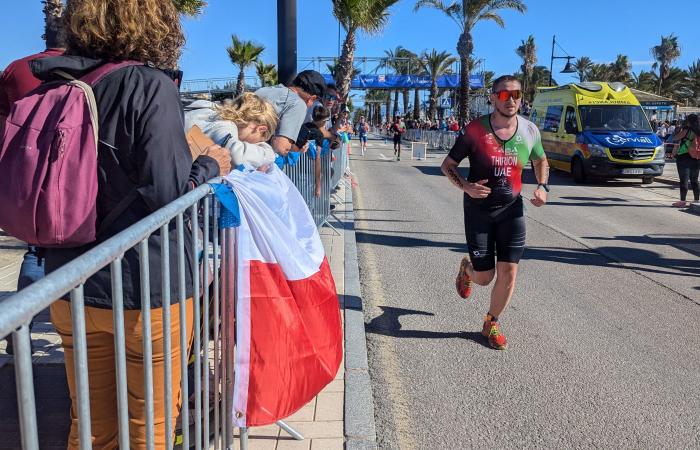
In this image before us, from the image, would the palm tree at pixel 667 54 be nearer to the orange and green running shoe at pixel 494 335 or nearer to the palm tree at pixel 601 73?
the palm tree at pixel 601 73

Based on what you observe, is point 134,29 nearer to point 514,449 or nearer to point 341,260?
point 514,449

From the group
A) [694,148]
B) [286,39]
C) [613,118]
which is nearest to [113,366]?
[286,39]

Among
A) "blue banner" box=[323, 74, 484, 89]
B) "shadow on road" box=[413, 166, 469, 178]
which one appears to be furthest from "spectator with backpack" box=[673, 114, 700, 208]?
"blue banner" box=[323, 74, 484, 89]

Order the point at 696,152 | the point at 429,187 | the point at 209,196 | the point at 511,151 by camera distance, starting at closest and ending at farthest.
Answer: the point at 209,196
the point at 511,151
the point at 696,152
the point at 429,187

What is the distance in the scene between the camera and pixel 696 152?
10953mm

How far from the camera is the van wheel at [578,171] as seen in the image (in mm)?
16469

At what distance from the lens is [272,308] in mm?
2527

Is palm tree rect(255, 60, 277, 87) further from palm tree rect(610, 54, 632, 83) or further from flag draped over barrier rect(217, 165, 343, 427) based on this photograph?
flag draped over barrier rect(217, 165, 343, 427)

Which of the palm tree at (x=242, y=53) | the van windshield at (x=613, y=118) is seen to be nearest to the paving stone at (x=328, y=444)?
the van windshield at (x=613, y=118)

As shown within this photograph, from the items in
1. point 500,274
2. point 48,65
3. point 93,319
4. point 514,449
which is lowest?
point 514,449

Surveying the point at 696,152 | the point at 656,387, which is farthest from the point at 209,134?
the point at 696,152

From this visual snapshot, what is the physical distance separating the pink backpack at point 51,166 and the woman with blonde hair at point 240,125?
1.19 meters

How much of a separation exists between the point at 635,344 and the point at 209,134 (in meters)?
3.57

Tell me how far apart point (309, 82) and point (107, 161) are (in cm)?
373
